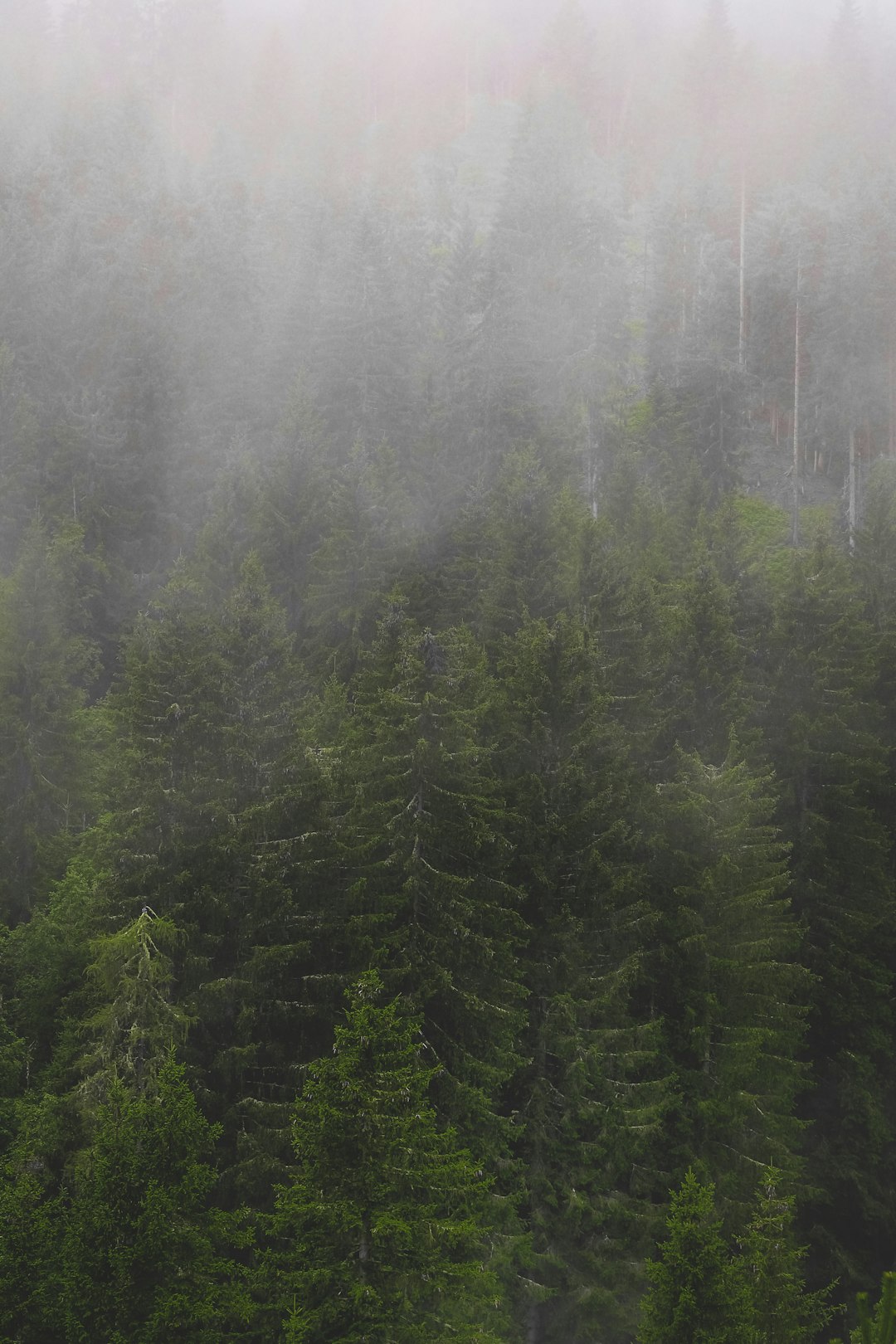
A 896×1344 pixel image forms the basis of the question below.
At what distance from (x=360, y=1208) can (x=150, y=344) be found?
44.5 meters

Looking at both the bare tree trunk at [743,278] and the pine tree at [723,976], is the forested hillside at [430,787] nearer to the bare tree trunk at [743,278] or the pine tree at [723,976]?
the pine tree at [723,976]

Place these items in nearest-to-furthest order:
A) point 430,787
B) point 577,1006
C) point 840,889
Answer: point 430,787, point 577,1006, point 840,889

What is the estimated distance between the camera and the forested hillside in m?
15.9

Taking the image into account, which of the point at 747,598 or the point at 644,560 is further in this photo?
the point at 644,560

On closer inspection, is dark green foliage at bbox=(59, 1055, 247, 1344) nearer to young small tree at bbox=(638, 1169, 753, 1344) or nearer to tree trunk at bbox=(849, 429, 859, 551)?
young small tree at bbox=(638, 1169, 753, 1344)

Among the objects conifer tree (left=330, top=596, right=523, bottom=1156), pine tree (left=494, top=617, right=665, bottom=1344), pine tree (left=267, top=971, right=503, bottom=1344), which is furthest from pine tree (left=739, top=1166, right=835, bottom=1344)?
pine tree (left=267, top=971, right=503, bottom=1344)

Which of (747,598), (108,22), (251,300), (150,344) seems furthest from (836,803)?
(108,22)

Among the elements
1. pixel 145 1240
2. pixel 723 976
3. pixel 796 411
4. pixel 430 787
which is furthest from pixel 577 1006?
pixel 796 411

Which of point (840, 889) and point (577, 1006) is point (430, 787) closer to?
point (577, 1006)

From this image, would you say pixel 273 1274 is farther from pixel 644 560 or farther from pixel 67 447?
pixel 67 447

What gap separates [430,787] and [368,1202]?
24.8 ft

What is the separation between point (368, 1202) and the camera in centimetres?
1500

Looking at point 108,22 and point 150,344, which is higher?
point 108,22

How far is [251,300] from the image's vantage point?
2244 inches
